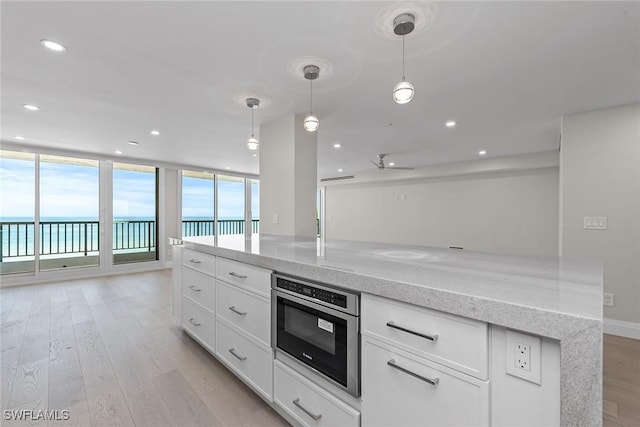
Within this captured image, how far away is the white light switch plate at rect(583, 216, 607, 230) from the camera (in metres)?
3.09

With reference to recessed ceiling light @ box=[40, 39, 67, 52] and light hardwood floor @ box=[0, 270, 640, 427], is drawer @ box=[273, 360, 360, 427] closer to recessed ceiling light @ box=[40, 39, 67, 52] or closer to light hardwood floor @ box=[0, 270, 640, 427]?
light hardwood floor @ box=[0, 270, 640, 427]

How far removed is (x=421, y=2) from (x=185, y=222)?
6.84 metres

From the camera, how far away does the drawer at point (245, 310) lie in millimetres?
1670

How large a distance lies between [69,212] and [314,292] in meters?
6.29

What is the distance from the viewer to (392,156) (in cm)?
594

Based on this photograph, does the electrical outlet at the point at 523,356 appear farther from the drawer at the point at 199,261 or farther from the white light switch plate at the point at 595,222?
the white light switch plate at the point at 595,222

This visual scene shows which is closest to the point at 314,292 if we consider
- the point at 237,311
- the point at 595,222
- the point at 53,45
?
the point at 237,311

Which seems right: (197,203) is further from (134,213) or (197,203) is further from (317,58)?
(317,58)

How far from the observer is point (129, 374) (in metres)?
2.11

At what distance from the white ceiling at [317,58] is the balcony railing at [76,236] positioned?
207 cm

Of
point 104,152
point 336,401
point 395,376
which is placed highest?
point 104,152

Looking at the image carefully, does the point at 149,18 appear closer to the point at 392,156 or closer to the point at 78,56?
the point at 78,56

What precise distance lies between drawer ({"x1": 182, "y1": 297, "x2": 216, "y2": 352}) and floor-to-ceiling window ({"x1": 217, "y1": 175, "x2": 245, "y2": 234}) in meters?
5.04

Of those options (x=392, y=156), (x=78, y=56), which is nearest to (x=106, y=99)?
(x=78, y=56)
